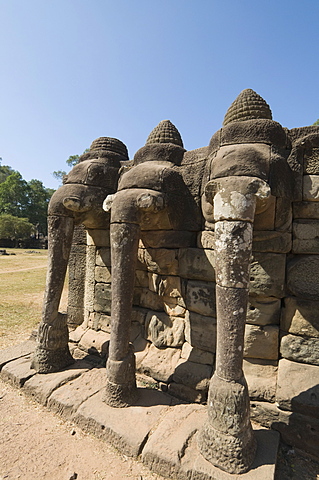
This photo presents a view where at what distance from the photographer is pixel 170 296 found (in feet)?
12.8

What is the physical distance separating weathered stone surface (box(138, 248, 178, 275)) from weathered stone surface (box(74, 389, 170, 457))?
1.65 meters

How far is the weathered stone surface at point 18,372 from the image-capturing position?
3802 millimetres

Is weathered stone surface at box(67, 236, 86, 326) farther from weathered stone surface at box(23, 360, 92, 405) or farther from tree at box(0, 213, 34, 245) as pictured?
tree at box(0, 213, 34, 245)

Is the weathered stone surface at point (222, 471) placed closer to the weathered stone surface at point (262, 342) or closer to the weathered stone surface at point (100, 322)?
the weathered stone surface at point (262, 342)

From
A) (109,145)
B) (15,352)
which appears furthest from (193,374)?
(109,145)

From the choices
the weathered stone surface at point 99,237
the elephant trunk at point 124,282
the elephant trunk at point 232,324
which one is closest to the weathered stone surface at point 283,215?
the elephant trunk at point 232,324

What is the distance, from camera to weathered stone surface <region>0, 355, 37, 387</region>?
380cm

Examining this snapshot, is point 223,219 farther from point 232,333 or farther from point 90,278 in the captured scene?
point 90,278

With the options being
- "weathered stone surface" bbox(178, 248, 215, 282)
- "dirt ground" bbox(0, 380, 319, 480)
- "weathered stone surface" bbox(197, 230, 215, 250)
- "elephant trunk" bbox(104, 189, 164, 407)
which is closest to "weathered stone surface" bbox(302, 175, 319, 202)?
"weathered stone surface" bbox(197, 230, 215, 250)

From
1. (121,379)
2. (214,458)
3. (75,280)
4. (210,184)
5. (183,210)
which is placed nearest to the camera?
(214,458)

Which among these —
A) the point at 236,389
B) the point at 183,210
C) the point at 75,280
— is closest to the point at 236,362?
the point at 236,389

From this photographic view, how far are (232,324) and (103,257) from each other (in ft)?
9.79

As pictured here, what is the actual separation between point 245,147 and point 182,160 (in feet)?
4.34

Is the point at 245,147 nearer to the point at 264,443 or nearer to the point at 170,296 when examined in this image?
the point at 170,296
